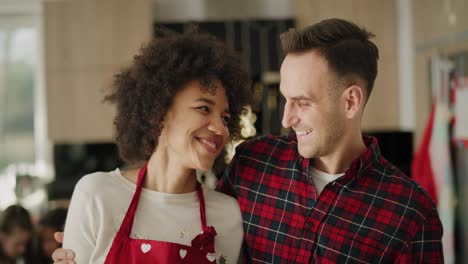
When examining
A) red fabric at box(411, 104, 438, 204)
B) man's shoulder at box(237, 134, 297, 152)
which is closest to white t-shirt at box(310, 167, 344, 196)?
man's shoulder at box(237, 134, 297, 152)

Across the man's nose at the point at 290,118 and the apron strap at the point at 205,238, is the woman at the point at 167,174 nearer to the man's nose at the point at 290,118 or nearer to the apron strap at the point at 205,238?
the apron strap at the point at 205,238

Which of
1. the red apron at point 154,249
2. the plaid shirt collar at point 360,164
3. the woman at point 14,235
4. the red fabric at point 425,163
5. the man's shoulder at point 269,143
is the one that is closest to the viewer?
the red apron at point 154,249

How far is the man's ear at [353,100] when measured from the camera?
1.73 meters

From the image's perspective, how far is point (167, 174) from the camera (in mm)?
1676

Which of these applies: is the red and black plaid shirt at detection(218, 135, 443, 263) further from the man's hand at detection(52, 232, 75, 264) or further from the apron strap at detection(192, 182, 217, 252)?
the man's hand at detection(52, 232, 75, 264)

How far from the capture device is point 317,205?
1.64 meters

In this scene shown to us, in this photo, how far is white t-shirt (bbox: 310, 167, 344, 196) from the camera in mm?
1689

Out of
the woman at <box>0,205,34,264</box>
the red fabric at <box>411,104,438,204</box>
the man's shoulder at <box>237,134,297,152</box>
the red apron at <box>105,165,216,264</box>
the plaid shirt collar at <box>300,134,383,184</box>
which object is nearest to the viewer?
the red apron at <box>105,165,216,264</box>

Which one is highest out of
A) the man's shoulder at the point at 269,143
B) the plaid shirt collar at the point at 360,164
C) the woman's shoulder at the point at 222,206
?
the man's shoulder at the point at 269,143

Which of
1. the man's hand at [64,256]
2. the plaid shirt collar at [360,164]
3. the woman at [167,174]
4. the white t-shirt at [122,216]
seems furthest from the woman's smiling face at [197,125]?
the man's hand at [64,256]

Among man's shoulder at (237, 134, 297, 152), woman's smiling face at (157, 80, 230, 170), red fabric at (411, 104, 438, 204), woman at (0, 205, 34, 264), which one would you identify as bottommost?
woman at (0, 205, 34, 264)

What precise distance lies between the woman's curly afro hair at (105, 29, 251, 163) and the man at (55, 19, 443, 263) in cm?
15

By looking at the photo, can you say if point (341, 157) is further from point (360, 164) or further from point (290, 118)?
point (290, 118)

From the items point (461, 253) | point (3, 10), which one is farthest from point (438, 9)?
point (3, 10)
